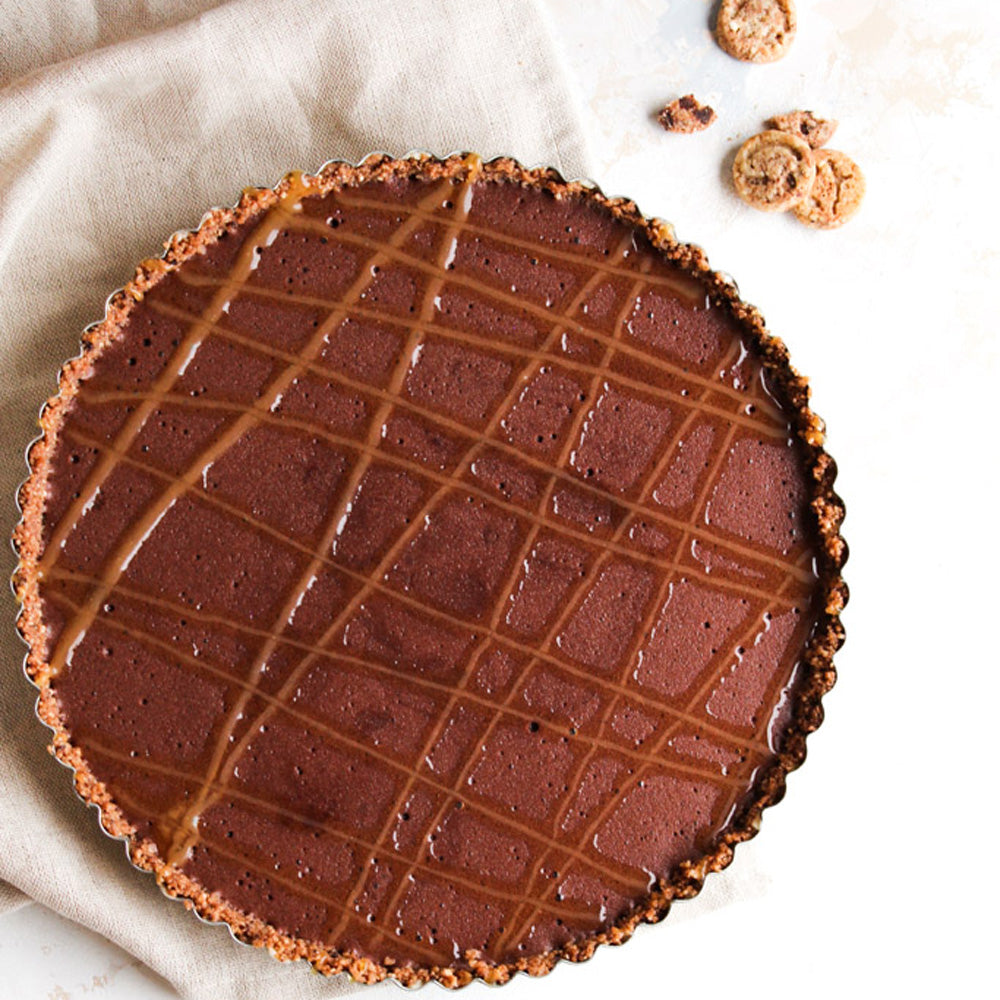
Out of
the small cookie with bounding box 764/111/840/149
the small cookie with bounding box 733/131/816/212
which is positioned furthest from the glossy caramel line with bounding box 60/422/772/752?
the small cookie with bounding box 764/111/840/149

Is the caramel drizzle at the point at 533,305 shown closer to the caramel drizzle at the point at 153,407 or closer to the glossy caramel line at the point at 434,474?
the caramel drizzle at the point at 153,407

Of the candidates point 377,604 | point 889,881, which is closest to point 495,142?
point 377,604

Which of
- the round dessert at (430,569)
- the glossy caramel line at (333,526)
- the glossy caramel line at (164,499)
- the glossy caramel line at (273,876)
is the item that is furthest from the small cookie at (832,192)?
the glossy caramel line at (273,876)

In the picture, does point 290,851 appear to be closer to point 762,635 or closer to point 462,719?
point 462,719

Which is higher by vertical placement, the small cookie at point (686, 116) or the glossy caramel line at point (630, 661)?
the small cookie at point (686, 116)

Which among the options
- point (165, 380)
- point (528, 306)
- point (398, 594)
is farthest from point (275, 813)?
point (528, 306)

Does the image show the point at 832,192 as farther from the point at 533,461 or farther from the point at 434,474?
the point at 434,474
